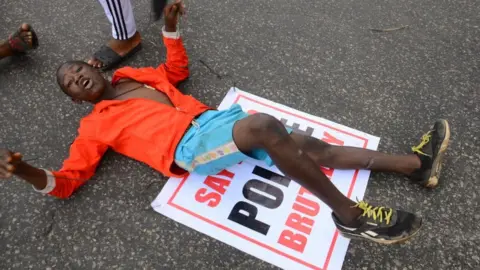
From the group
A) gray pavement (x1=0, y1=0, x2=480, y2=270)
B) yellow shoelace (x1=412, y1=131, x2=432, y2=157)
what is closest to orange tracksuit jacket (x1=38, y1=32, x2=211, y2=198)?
gray pavement (x1=0, y1=0, x2=480, y2=270)

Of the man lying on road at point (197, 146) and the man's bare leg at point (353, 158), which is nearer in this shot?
the man lying on road at point (197, 146)

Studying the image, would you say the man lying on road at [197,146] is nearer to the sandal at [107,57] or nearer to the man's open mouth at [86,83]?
the man's open mouth at [86,83]

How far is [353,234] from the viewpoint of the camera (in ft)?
4.26

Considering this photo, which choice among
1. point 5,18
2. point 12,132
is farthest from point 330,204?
point 5,18

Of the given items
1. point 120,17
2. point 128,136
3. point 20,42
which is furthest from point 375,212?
point 20,42

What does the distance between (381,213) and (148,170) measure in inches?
35.2

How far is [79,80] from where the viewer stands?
1.50 metres

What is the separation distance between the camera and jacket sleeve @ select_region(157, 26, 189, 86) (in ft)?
5.55

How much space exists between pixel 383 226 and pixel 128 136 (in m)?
0.95

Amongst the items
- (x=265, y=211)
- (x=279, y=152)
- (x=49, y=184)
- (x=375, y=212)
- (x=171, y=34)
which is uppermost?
(x=171, y=34)

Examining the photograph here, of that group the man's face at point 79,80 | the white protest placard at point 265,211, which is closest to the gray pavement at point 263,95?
the white protest placard at point 265,211

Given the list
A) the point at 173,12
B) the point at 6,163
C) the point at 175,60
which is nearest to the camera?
the point at 6,163

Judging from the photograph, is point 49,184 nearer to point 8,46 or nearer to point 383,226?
point 8,46

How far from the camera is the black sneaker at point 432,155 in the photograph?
1.46 metres
